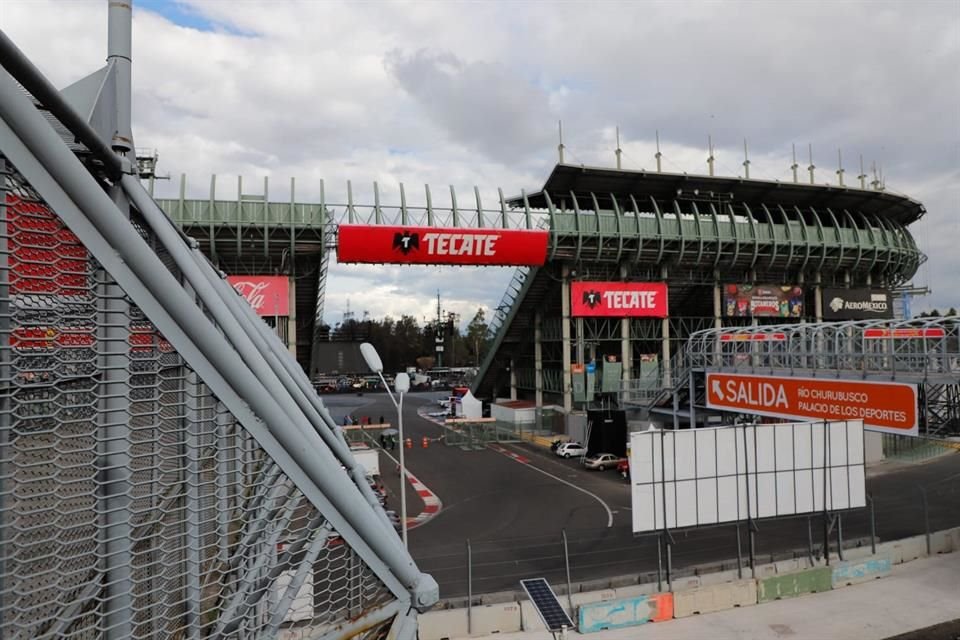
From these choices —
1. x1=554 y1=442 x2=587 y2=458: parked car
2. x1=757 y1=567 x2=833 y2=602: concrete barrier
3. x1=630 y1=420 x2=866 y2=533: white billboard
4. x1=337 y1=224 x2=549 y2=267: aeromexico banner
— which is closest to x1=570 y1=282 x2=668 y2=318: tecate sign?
x1=337 y1=224 x2=549 y2=267: aeromexico banner

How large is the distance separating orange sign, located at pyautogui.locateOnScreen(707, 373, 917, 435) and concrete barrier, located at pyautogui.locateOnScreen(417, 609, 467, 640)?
48.0ft

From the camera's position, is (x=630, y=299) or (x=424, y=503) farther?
(x=630, y=299)

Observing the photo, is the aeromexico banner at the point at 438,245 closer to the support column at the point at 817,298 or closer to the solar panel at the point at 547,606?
the support column at the point at 817,298

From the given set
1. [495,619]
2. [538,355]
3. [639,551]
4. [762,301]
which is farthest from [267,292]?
[762,301]

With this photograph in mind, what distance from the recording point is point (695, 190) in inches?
1689

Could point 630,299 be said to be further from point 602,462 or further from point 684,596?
point 684,596

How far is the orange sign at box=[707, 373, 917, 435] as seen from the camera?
1864 cm

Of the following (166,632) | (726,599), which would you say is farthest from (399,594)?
(726,599)

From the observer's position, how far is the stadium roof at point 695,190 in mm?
40406

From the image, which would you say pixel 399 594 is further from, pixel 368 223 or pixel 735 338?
pixel 368 223

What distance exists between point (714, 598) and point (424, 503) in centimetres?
1317

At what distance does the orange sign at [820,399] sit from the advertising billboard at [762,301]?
17.5m

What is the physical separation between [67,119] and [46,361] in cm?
108

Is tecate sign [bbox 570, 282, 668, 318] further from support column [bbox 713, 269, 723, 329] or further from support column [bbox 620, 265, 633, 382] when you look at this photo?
support column [bbox 713, 269, 723, 329]
